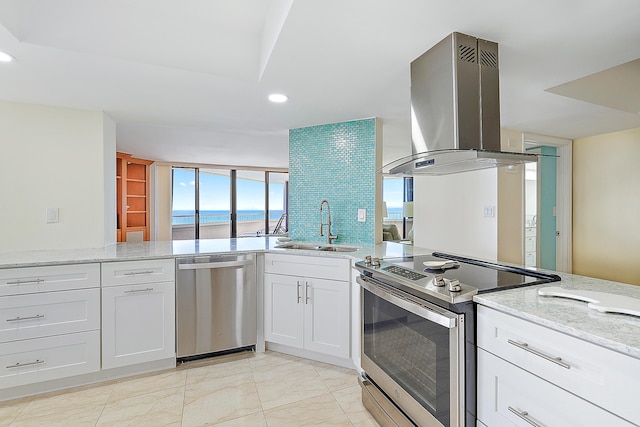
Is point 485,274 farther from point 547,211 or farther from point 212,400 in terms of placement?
point 547,211

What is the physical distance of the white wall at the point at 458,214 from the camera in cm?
334

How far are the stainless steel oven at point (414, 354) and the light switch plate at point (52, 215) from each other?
2424 mm

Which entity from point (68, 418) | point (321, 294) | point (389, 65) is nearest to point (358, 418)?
point (321, 294)

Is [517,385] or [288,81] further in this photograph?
[288,81]

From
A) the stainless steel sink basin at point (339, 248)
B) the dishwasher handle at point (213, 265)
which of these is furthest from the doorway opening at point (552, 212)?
the dishwasher handle at point (213, 265)

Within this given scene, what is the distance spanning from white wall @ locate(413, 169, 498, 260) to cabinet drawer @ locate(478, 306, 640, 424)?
2311 mm

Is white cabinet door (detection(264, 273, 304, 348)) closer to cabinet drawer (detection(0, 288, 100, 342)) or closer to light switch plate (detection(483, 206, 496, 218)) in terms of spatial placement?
cabinet drawer (detection(0, 288, 100, 342))

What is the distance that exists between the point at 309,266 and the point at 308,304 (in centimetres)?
29

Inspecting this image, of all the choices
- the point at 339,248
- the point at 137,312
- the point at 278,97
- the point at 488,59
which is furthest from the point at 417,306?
the point at 137,312

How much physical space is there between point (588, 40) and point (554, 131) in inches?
101

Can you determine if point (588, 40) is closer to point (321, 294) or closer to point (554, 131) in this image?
point (321, 294)

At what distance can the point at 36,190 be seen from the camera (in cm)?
252

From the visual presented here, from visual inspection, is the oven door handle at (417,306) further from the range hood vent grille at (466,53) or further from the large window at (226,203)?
the large window at (226,203)

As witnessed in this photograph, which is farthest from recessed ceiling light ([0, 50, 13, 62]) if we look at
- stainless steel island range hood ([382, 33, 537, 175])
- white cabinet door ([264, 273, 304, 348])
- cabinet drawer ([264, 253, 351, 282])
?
stainless steel island range hood ([382, 33, 537, 175])
